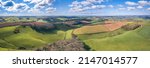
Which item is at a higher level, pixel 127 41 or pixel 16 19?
pixel 16 19

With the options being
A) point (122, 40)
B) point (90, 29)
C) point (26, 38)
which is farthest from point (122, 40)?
point (26, 38)

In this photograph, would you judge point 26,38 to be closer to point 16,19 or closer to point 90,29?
point 16,19

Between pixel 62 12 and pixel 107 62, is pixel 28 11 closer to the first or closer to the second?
pixel 62 12

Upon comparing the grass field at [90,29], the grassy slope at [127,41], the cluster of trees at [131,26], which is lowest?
the grassy slope at [127,41]

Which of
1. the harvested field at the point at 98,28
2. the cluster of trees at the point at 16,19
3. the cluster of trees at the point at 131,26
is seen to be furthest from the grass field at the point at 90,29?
the cluster of trees at the point at 16,19

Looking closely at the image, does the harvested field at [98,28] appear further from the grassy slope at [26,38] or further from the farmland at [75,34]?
the grassy slope at [26,38]

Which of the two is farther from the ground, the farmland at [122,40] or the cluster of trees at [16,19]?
the cluster of trees at [16,19]
